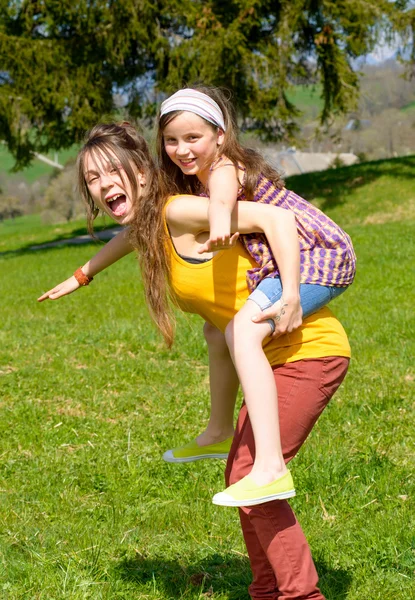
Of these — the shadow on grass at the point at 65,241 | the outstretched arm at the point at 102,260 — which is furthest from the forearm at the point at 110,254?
the shadow on grass at the point at 65,241

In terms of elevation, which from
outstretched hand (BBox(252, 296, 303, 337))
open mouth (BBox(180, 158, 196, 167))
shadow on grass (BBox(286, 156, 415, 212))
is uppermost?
open mouth (BBox(180, 158, 196, 167))

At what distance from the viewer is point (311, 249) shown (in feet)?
9.84

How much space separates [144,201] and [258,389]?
2.91 ft

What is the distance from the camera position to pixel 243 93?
22.0 meters

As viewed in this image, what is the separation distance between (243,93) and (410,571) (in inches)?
772

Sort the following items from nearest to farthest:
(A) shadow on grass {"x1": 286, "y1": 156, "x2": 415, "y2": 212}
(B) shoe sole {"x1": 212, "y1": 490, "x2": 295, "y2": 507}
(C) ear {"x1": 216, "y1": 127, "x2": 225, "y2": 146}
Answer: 1. (B) shoe sole {"x1": 212, "y1": 490, "x2": 295, "y2": 507}
2. (C) ear {"x1": 216, "y1": 127, "x2": 225, "y2": 146}
3. (A) shadow on grass {"x1": 286, "y1": 156, "x2": 415, "y2": 212}

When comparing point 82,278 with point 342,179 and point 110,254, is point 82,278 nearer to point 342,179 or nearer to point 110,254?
point 110,254

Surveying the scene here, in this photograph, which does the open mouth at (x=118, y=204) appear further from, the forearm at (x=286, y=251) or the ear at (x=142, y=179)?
the forearm at (x=286, y=251)

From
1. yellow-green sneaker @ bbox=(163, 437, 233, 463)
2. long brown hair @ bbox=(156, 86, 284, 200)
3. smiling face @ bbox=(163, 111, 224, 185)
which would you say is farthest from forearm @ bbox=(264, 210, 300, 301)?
yellow-green sneaker @ bbox=(163, 437, 233, 463)

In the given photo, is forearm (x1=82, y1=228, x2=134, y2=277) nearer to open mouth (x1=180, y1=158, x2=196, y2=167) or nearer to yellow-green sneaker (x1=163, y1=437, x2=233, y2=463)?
open mouth (x1=180, y1=158, x2=196, y2=167)

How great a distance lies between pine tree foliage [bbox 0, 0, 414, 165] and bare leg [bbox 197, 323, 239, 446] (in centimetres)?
1839

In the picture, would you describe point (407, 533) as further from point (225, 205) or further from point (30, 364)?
point (30, 364)

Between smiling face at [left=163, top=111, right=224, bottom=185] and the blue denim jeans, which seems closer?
the blue denim jeans

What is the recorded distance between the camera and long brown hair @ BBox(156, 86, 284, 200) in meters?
3.02
